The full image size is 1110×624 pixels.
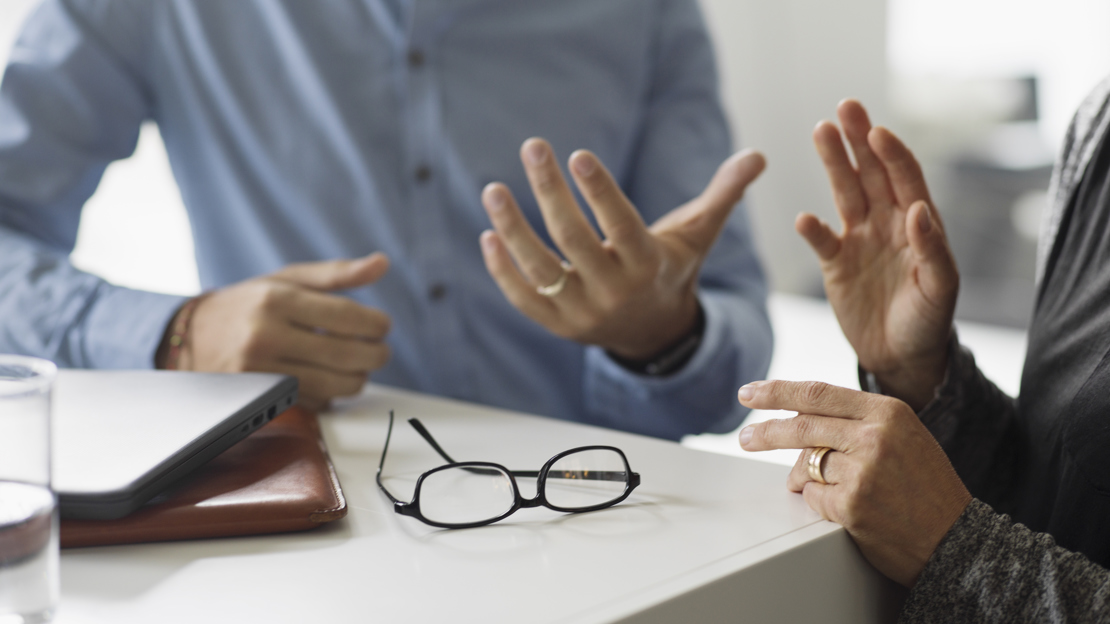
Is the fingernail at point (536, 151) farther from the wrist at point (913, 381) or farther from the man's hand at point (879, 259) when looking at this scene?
the wrist at point (913, 381)

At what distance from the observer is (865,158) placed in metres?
0.68

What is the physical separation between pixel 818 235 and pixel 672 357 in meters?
0.26

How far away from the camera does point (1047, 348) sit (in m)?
0.62

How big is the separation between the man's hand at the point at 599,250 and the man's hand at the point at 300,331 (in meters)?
0.12

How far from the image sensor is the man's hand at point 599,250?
723 millimetres

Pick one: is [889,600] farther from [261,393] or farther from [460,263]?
[460,263]

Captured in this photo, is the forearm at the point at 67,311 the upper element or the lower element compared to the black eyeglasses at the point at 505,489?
upper

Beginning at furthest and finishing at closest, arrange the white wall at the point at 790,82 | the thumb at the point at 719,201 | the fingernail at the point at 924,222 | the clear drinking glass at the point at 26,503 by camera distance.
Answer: the white wall at the point at 790,82 → the thumb at the point at 719,201 → the fingernail at the point at 924,222 → the clear drinking glass at the point at 26,503

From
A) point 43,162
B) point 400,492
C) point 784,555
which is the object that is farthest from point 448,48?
point 784,555

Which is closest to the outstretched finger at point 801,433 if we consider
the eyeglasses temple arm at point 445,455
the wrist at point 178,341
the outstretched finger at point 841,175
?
the eyeglasses temple arm at point 445,455

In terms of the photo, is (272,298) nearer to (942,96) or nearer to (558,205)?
(558,205)

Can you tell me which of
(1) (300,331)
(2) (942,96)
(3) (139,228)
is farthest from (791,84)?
(1) (300,331)

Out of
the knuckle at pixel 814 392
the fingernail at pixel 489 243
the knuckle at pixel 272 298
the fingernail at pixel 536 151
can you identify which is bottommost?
the knuckle at pixel 814 392

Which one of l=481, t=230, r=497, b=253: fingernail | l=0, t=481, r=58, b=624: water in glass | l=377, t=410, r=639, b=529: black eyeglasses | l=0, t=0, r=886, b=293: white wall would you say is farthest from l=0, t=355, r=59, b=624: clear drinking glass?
l=0, t=0, r=886, b=293: white wall
